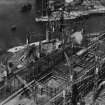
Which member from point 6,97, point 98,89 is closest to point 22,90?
point 6,97

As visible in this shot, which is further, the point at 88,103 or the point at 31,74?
the point at 31,74

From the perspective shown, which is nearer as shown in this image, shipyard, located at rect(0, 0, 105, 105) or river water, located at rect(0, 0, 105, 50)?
shipyard, located at rect(0, 0, 105, 105)

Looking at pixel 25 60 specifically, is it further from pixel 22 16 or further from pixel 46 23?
pixel 22 16

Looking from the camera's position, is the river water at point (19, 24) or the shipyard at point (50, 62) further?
the river water at point (19, 24)

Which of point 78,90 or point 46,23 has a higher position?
point 46,23

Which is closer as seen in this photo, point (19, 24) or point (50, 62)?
point (50, 62)

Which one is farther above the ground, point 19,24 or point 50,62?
point 19,24
